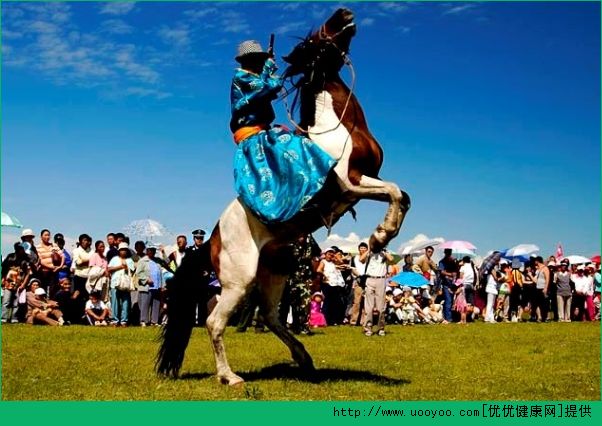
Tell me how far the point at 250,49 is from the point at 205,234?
31.6 ft

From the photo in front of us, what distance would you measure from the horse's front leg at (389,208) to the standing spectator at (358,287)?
34.3 feet

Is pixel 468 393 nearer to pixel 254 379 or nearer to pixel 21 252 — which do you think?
pixel 254 379

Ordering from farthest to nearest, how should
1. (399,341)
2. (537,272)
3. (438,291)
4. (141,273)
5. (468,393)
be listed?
(537,272), (438,291), (141,273), (399,341), (468,393)

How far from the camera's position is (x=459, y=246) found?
90.7 feet

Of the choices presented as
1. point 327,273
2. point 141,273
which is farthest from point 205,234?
point 327,273

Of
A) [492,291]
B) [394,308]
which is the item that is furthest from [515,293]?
[394,308]

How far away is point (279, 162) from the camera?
23.9 ft

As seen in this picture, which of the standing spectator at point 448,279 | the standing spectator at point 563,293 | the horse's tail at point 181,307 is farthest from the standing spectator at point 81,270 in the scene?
the standing spectator at point 563,293

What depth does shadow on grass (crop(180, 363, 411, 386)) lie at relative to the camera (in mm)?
7781

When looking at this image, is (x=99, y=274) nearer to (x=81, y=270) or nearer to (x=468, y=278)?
(x=81, y=270)

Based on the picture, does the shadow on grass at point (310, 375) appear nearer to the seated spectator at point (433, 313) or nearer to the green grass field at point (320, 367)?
the green grass field at point (320, 367)

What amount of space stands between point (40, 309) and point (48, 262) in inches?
48.2

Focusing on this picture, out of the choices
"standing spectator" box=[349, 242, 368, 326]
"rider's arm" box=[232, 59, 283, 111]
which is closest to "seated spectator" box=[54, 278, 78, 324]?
"standing spectator" box=[349, 242, 368, 326]

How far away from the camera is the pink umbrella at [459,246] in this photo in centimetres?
2744
